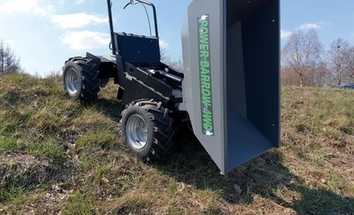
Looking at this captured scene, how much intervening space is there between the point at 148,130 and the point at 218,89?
3.30ft

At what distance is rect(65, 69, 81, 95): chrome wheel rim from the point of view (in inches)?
235

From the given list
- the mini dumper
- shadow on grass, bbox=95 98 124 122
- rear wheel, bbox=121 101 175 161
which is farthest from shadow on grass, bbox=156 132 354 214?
shadow on grass, bbox=95 98 124 122

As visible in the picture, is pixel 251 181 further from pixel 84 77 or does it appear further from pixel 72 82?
pixel 72 82

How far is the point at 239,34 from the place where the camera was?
4609 mm

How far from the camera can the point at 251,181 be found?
15.3 feet

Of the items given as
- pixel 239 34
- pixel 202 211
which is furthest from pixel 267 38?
pixel 202 211

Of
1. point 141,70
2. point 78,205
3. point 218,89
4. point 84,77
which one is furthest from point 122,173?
point 84,77

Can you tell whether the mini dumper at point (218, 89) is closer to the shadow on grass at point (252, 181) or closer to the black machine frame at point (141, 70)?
the black machine frame at point (141, 70)

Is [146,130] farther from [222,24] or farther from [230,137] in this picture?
[222,24]

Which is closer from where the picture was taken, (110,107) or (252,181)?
(252,181)

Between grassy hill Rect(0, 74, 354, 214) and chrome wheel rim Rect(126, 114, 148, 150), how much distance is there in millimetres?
182

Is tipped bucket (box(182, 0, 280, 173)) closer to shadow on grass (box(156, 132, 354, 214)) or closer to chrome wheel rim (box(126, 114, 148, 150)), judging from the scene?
shadow on grass (box(156, 132, 354, 214))

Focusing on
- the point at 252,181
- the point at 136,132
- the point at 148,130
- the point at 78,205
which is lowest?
the point at 252,181

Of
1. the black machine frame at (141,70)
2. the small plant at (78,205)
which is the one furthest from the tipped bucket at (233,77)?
the small plant at (78,205)
